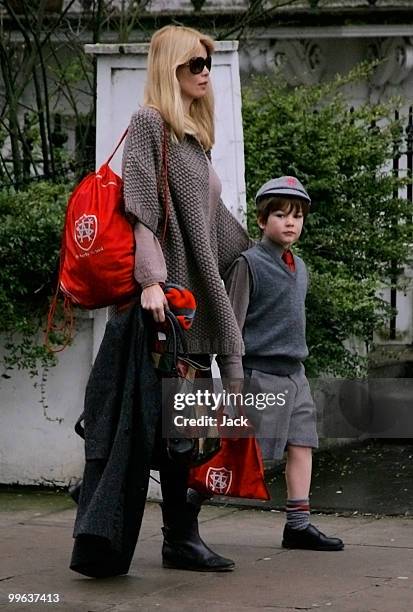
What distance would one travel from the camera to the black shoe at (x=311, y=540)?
6.07m

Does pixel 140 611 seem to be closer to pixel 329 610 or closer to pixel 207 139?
pixel 329 610

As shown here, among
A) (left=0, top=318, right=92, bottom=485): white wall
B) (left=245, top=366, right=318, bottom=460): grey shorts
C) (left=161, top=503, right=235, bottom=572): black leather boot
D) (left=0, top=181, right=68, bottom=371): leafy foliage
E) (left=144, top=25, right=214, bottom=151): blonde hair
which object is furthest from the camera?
(left=0, top=318, right=92, bottom=485): white wall

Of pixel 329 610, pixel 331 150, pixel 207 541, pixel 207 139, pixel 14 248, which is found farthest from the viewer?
pixel 331 150

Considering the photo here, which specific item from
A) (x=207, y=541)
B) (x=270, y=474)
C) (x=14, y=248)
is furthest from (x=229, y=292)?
(x=270, y=474)

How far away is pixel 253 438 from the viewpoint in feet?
18.3

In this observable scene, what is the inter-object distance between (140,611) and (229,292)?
143 cm

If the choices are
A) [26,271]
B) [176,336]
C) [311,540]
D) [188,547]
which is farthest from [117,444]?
[26,271]

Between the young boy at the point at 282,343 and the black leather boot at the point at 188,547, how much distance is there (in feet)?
1.66

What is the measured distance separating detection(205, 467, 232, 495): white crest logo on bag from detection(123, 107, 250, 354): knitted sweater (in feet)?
1.46

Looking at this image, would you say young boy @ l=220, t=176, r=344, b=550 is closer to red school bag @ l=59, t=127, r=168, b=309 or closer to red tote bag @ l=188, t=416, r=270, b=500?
red tote bag @ l=188, t=416, r=270, b=500

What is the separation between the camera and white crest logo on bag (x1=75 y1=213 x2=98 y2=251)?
5.23m

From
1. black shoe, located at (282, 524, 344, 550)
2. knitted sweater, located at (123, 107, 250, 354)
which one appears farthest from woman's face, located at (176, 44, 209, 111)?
black shoe, located at (282, 524, 344, 550)

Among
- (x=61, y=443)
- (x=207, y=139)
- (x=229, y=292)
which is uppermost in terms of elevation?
(x=207, y=139)

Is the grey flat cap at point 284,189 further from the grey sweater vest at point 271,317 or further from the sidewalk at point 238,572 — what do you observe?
the sidewalk at point 238,572
